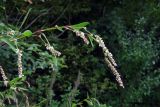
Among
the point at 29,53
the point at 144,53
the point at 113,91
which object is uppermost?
the point at 29,53

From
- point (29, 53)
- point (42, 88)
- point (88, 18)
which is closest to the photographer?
point (29, 53)

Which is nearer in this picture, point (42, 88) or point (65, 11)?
point (42, 88)

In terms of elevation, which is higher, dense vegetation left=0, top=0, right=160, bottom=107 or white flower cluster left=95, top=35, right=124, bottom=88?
white flower cluster left=95, top=35, right=124, bottom=88

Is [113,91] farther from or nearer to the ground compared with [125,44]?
nearer to the ground

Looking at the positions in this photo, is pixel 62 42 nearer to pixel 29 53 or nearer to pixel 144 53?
pixel 144 53

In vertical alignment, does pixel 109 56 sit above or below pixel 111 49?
above

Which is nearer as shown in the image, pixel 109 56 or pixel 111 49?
pixel 109 56

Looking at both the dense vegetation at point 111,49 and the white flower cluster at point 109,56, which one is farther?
the dense vegetation at point 111,49

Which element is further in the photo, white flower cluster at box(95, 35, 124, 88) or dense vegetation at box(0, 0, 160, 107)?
dense vegetation at box(0, 0, 160, 107)

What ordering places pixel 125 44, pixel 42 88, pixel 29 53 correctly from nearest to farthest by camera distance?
1. pixel 29 53
2. pixel 42 88
3. pixel 125 44

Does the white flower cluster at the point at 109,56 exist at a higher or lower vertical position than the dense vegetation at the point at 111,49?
higher

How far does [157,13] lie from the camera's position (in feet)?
13.1

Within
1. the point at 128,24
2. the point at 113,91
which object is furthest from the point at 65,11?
the point at 113,91

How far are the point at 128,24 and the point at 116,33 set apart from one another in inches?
7.6
